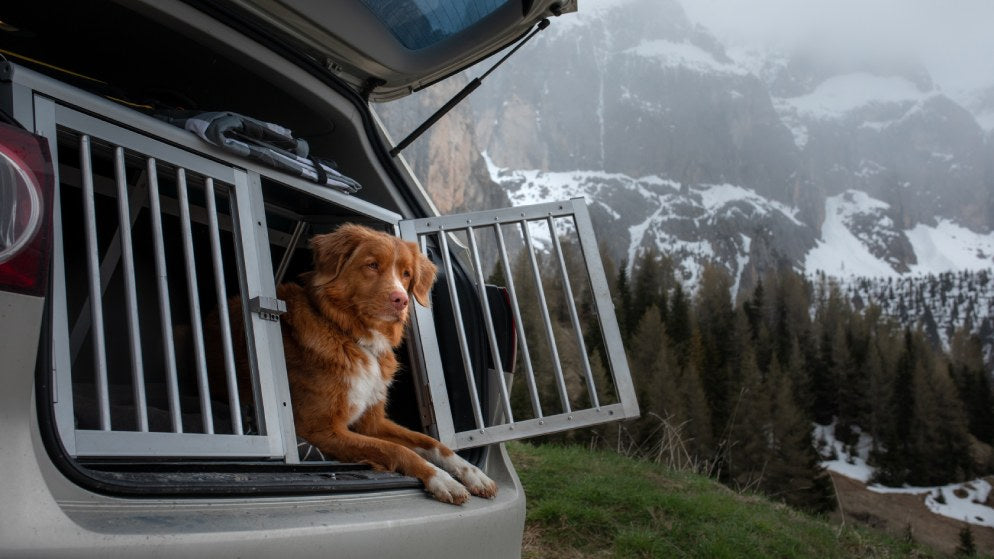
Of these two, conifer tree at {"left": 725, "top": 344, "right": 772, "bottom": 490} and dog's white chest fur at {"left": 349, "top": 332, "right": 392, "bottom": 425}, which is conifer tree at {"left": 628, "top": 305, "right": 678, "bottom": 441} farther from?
dog's white chest fur at {"left": 349, "top": 332, "right": 392, "bottom": 425}

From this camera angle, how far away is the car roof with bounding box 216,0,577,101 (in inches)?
109

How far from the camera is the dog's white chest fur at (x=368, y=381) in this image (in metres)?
2.89

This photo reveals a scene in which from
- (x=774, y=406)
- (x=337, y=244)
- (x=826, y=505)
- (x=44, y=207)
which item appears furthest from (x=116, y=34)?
(x=774, y=406)

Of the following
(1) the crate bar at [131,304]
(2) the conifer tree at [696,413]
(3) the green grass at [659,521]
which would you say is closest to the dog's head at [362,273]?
(1) the crate bar at [131,304]

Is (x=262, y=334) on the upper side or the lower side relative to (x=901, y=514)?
upper

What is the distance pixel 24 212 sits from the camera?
116cm

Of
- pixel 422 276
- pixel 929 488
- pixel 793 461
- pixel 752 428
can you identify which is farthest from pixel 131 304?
pixel 929 488

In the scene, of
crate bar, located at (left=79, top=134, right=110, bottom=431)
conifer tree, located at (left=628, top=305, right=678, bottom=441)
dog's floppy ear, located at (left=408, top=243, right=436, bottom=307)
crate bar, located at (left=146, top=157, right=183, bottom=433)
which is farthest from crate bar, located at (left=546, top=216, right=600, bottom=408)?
conifer tree, located at (left=628, top=305, right=678, bottom=441)

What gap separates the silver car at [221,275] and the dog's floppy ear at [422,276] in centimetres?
8

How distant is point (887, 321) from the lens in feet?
332

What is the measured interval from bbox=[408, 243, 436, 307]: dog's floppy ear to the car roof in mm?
864

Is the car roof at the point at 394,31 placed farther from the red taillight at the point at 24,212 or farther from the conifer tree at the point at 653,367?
the conifer tree at the point at 653,367

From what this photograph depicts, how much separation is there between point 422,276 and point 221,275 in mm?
1047

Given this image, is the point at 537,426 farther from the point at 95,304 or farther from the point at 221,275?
the point at 95,304
